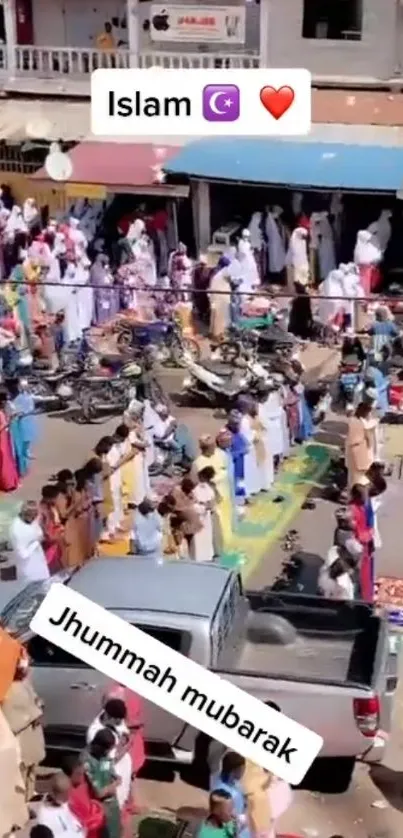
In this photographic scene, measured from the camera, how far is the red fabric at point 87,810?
7243 millimetres

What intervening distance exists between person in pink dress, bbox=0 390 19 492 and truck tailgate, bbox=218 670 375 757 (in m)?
4.70

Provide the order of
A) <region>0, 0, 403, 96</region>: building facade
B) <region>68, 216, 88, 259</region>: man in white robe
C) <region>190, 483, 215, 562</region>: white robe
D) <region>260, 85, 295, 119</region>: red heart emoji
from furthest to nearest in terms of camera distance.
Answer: <region>0, 0, 403, 96</region>: building facade, <region>68, 216, 88, 259</region>: man in white robe, <region>190, 483, 215, 562</region>: white robe, <region>260, 85, 295, 119</region>: red heart emoji

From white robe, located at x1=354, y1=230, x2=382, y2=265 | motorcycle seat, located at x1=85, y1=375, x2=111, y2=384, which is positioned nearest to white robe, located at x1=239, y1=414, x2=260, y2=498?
motorcycle seat, located at x1=85, y1=375, x2=111, y2=384

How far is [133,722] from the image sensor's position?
809cm

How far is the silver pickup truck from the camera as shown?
27.4ft

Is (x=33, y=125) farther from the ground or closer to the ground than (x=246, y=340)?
farther from the ground

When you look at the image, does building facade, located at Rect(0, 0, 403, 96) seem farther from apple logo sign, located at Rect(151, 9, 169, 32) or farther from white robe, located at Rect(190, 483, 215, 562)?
white robe, located at Rect(190, 483, 215, 562)

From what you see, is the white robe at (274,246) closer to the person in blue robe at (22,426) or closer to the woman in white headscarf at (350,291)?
the woman in white headscarf at (350,291)

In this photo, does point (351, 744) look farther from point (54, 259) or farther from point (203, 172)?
point (203, 172)

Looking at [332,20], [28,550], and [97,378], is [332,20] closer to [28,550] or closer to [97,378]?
[97,378]

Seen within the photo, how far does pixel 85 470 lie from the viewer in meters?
11.2

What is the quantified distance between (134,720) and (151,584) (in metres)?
1.03

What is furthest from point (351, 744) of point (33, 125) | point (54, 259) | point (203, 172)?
point (33, 125)

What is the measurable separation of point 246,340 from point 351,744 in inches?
321
